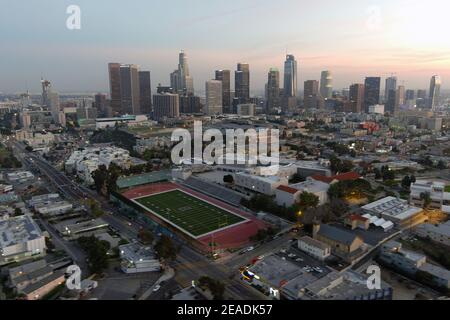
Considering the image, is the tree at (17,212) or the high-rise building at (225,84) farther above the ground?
the high-rise building at (225,84)

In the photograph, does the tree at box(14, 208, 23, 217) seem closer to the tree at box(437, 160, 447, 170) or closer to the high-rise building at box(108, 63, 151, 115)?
the tree at box(437, 160, 447, 170)

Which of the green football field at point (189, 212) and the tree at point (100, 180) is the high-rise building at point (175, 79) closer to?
the tree at point (100, 180)

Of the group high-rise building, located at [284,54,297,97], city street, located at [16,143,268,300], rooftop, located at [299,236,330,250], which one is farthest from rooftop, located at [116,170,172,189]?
high-rise building, located at [284,54,297,97]

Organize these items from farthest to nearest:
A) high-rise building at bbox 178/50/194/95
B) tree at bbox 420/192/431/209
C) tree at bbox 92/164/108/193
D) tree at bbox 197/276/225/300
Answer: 1. high-rise building at bbox 178/50/194/95
2. tree at bbox 92/164/108/193
3. tree at bbox 420/192/431/209
4. tree at bbox 197/276/225/300
